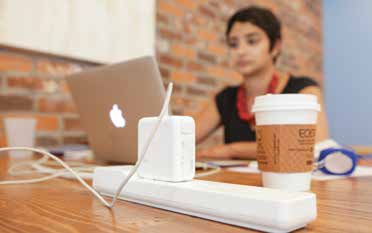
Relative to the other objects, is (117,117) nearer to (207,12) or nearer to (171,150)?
(171,150)

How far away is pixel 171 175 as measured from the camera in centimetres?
47

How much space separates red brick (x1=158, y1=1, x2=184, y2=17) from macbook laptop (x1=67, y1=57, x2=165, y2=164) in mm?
1157

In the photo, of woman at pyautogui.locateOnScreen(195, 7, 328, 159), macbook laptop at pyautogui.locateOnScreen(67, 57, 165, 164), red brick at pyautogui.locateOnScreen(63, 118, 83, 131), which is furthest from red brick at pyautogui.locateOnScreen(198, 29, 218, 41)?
macbook laptop at pyautogui.locateOnScreen(67, 57, 165, 164)

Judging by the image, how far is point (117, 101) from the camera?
0.83m


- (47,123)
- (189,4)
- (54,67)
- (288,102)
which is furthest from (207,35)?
(288,102)

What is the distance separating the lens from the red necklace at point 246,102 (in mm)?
1732

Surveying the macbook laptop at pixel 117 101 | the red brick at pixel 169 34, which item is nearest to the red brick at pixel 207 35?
the red brick at pixel 169 34

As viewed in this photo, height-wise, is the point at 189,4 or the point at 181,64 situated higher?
the point at 189,4

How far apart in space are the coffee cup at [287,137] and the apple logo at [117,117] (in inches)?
14.9

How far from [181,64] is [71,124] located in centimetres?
81

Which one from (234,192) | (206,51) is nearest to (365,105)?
(206,51)

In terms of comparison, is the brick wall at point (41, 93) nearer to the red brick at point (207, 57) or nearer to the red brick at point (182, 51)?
the red brick at point (182, 51)

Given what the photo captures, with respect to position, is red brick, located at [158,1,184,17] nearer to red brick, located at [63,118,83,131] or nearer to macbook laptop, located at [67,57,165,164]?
red brick, located at [63,118,83,131]

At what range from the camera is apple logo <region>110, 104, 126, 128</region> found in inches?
33.3
